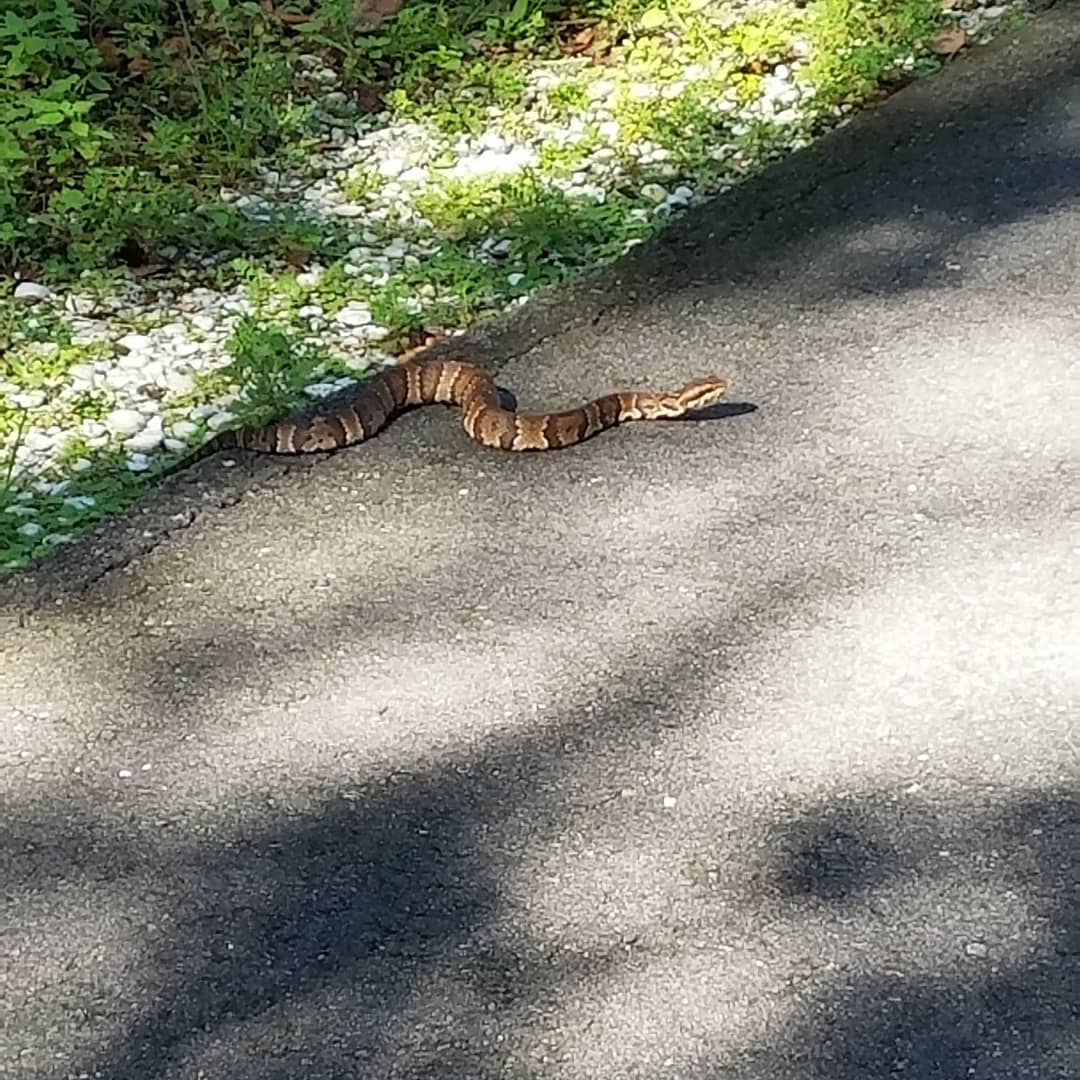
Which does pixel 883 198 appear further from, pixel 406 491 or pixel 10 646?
pixel 10 646

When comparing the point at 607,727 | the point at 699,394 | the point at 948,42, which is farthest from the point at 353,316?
the point at 948,42

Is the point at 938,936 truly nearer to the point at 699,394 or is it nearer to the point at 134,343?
the point at 699,394

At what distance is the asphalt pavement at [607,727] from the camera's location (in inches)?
156

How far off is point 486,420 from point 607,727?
1.56 m

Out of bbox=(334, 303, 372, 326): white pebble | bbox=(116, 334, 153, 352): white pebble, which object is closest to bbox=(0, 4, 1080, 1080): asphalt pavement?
bbox=(334, 303, 372, 326): white pebble

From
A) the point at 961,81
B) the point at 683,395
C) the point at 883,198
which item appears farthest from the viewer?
the point at 961,81

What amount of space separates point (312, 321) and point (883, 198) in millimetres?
2217

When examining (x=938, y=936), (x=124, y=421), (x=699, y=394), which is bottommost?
(x=938, y=936)

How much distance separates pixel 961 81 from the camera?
8164 millimetres

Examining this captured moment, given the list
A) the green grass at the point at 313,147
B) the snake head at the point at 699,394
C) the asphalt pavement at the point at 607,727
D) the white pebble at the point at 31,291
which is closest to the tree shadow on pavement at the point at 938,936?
the asphalt pavement at the point at 607,727

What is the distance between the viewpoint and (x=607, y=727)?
189 inches

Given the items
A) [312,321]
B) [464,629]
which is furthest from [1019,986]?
[312,321]

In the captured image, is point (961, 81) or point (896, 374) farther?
point (961, 81)

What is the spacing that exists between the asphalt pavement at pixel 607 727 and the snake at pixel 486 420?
65 mm
